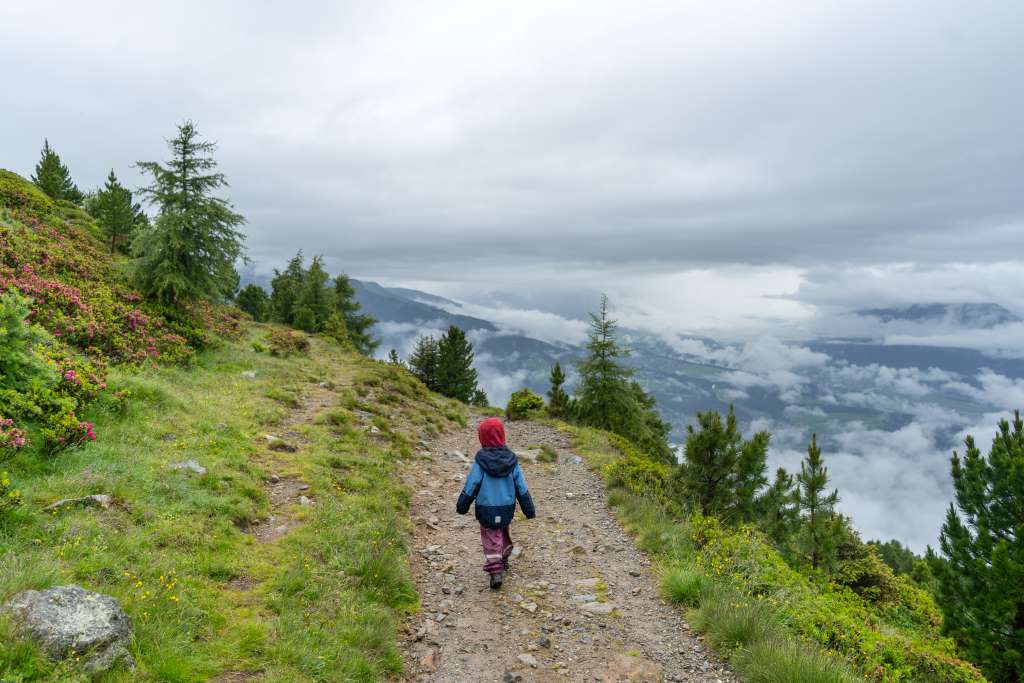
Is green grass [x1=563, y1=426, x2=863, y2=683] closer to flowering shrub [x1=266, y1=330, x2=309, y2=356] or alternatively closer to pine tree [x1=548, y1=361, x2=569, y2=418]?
pine tree [x1=548, y1=361, x2=569, y2=418]

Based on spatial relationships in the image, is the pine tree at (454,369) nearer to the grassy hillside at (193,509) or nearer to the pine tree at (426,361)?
the pine tree at (426,361)

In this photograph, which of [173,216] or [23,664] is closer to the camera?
[23,664]

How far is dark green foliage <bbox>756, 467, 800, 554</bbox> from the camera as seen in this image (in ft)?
83.0

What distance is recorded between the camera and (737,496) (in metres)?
19.7

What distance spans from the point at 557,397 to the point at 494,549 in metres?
21.5

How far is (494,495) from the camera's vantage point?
7.91 m

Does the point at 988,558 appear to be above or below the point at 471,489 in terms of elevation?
below

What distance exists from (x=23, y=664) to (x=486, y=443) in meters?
5.66

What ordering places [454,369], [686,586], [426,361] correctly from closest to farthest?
[686,586], [454,369], [426,361]

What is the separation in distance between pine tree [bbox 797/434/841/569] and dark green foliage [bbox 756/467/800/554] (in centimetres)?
54

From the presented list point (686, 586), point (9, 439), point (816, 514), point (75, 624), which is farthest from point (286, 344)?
point (816, 514)

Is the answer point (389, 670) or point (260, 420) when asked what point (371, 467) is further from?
point (389, 670)

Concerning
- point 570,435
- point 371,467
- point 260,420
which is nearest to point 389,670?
point 371,467

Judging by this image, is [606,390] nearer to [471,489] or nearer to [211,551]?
[471,489]
